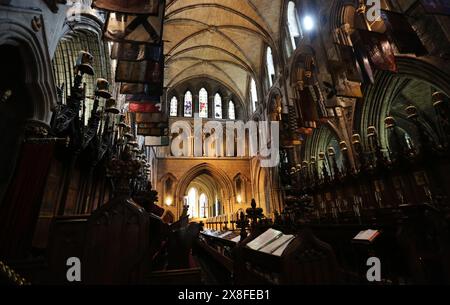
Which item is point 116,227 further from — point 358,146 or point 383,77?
point 383,77

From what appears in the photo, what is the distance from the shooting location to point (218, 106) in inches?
838

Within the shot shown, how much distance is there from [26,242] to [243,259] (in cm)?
310

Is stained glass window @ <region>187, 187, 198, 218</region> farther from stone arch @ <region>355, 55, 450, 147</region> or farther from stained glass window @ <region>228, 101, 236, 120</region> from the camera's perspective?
stone arch @ <region>355, 55, 450, 147</region>

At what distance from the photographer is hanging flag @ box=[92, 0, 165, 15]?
387 centimetres

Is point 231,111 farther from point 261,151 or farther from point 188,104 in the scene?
point 261,151

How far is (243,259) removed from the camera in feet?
9.12

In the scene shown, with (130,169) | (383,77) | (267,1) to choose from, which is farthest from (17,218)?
(267,1)

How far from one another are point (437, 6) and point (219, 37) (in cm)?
1514

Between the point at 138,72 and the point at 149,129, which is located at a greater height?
the point at 149,129

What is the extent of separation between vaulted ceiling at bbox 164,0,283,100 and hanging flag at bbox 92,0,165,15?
9051 mm

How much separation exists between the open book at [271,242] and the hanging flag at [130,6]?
13.2 ft

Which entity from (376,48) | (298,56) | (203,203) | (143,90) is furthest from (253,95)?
(376,48)

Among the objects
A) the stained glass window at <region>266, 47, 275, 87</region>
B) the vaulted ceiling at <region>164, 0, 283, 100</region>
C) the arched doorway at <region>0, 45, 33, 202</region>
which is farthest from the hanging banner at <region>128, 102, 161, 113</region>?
the stained glass window at <region>266, 47, 275, 87</region>
